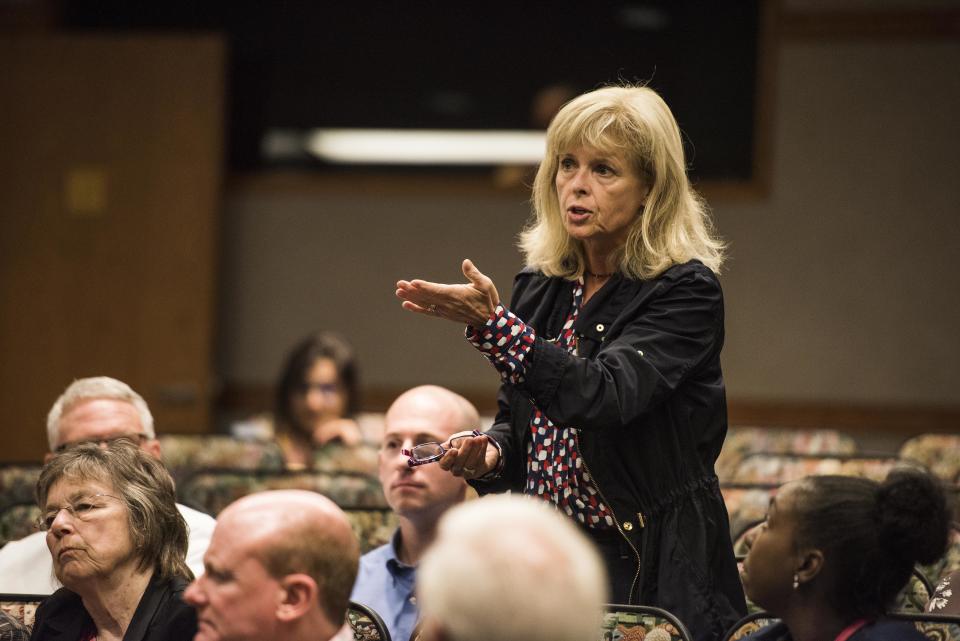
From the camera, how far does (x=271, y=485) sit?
390 cm

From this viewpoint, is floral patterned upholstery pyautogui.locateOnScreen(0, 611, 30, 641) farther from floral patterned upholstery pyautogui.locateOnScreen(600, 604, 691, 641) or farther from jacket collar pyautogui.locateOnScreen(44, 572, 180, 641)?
floral patterned upholstery pyautogui.locateOnScreen(600, 604, 691, 641)

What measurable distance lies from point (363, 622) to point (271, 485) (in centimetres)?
164

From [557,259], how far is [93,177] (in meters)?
4.72

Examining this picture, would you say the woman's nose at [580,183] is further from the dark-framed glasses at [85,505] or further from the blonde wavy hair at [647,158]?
the dark-framed glasses at [85,505]

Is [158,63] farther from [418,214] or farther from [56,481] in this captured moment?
[56,481]

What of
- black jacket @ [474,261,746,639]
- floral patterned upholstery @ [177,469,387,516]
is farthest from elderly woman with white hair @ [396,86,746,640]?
floral patterned upholstery @ [177,469,387,516]

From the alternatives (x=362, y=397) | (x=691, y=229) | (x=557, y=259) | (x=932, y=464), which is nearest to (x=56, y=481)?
(x=557, y=259)

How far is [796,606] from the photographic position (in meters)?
2.09

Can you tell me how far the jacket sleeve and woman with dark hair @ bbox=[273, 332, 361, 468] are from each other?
3.08 metres

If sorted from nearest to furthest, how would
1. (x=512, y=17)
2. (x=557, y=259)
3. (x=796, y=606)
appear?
(x=796, y=606), (x=557, y=259), (x=512, y=17)

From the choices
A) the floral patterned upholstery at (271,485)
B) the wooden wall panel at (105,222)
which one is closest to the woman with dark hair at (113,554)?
the floral patterned upholstery at (271,485)

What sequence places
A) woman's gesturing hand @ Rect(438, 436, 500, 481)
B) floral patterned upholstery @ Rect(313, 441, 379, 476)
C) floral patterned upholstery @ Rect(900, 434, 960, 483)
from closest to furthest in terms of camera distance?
woman's gesturing hand @ Rect(438, 436, 500, 481), floral patterned upholstery @ Rect(313, 441, 379, 476), floral patterned upholstery @ Rect(900, 434, 960, 483)

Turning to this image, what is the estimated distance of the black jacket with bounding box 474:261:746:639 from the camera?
2.27m

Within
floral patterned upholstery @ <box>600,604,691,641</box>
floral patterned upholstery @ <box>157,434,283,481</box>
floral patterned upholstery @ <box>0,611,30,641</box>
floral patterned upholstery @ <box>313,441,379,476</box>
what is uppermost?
floral patterned upholstery @ <box>600,604,691,641</box>
